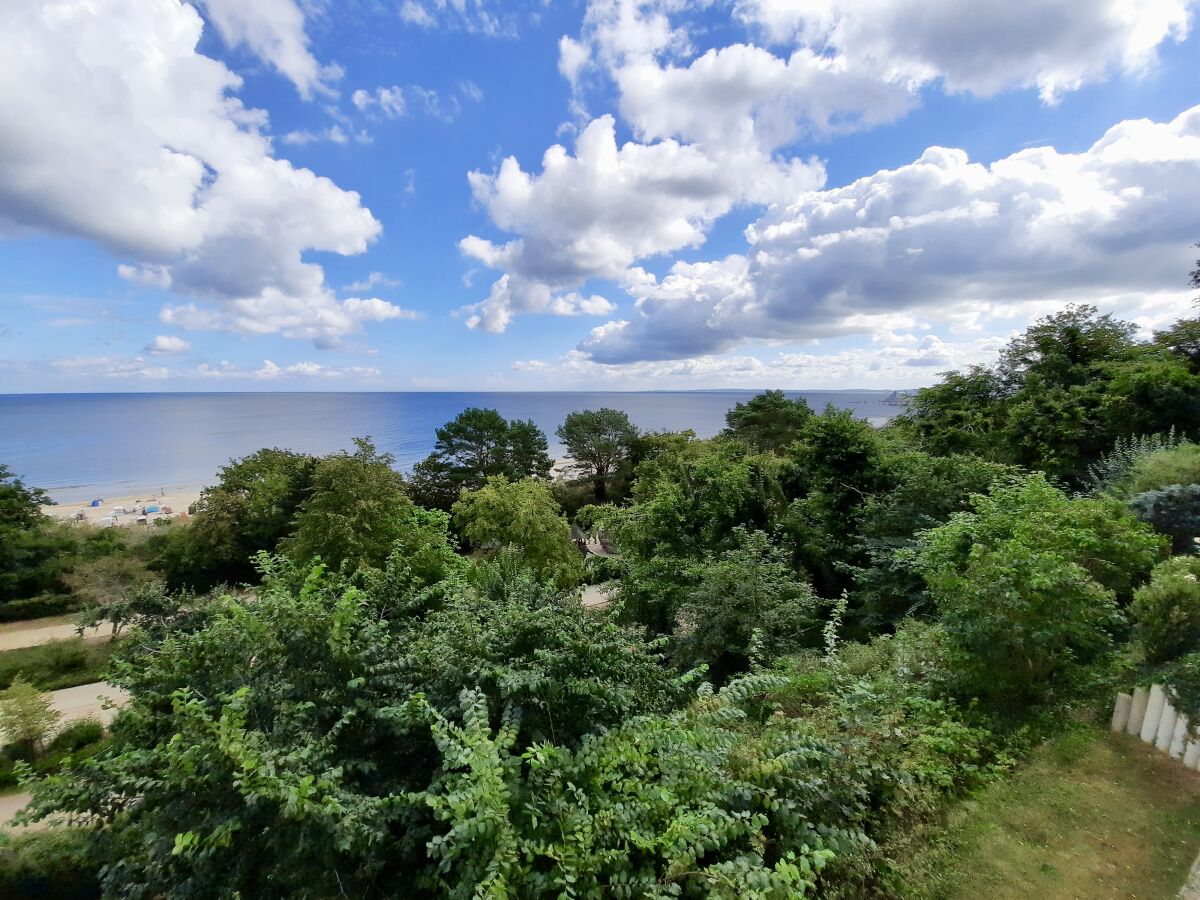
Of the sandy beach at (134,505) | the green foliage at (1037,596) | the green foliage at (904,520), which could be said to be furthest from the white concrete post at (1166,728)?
the sandy beach at (134,505)

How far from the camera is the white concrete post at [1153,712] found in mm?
4668

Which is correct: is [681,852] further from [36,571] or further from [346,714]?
[36,571]

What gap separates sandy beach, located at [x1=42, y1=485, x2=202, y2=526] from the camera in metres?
38.7

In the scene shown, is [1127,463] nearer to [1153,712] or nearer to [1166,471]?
[1166,471]

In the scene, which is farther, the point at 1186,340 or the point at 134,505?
the point at 134,505

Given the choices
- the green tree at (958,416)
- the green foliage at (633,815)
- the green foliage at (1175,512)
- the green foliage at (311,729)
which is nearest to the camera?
the green foliage at (633,815)

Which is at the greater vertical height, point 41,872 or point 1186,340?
point 1186,340

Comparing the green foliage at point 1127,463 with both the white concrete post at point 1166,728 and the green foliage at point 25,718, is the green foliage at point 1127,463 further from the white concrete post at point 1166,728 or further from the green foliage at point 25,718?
the green foliage at point 25,718

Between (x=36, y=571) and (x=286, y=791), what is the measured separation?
28.4 meters

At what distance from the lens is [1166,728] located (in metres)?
4.61

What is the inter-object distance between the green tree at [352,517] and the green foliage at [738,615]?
863cm

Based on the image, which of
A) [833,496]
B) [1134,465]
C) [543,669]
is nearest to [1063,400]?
[1134,465]

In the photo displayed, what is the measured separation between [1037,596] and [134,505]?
58890 mm

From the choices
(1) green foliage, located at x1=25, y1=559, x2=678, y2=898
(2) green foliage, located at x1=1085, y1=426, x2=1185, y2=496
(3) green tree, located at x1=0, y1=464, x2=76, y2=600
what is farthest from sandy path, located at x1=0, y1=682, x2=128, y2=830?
(2) green foliage, located at x1=1085, y1=426, x2=1185, y2=496
